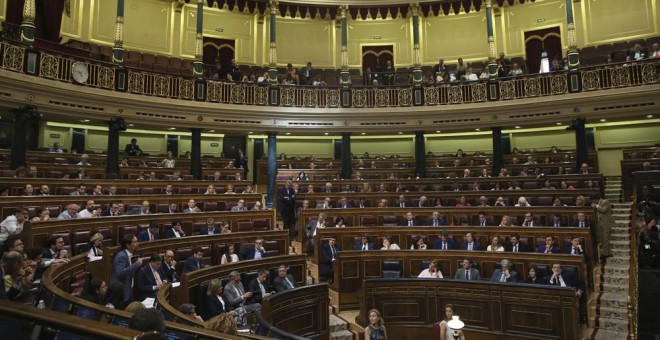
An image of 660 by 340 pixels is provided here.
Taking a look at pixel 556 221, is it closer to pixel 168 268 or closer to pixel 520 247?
pixel 520 247

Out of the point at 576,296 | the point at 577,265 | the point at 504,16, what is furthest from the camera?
the point at 504,16

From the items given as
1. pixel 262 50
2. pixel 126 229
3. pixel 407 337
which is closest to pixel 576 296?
pixel 407 337

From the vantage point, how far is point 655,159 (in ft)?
33.7

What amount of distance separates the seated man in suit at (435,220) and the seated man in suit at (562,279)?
2.67 metres

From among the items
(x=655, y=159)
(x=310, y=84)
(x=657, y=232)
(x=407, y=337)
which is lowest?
(x=407, y=337)

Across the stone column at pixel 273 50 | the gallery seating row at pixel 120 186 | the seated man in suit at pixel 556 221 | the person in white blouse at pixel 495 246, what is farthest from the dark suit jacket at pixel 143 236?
the stone column at pixel 273 50

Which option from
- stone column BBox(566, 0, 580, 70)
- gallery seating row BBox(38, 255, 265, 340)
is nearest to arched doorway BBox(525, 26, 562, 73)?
stone column BBox(566, 0, 580, 70)

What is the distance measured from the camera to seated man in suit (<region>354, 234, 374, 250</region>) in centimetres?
803

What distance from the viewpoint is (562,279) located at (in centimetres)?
618

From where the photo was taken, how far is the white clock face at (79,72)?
10344 millimetres

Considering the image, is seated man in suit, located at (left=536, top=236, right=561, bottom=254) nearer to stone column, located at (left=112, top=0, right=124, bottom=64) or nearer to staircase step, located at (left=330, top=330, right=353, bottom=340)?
staircase step, located at (left=330, top=330, right=353, bottom=340)

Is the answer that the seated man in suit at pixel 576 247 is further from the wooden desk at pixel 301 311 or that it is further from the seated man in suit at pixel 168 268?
the seated man in suit at pixel 168 268

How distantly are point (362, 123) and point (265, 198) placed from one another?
366 cm

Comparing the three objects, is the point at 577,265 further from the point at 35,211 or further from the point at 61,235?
the point at 35,211
